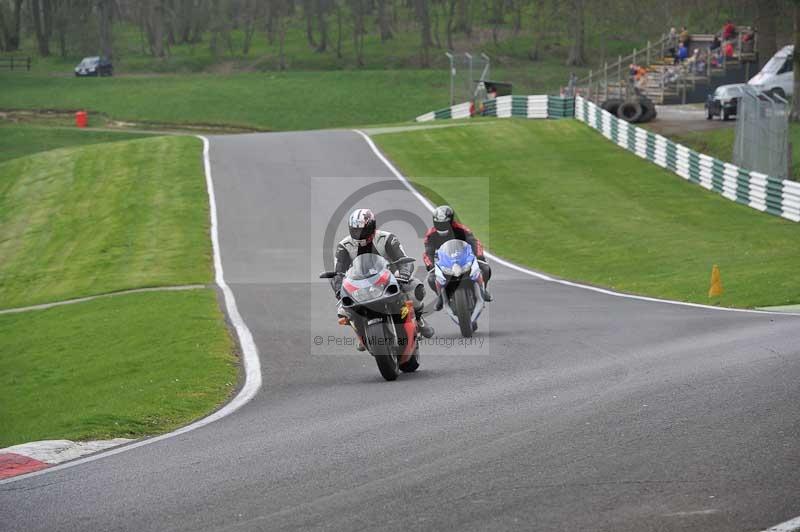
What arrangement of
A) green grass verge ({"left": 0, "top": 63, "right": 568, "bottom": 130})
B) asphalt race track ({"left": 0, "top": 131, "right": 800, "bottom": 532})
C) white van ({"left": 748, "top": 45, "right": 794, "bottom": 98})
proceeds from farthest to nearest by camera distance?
green grass verge ({"left": 0, "top": 63, "right": 568, "bottom": 130}) < white van ({"left": 748, "top": 45, "right": 794, "bottom": 98}) < asphalt race track ({"left": 0, "top": 131, "right": 800, "bottom": 532})

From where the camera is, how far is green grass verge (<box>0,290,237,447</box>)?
11.3m

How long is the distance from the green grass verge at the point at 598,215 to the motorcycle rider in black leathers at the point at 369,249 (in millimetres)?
8788

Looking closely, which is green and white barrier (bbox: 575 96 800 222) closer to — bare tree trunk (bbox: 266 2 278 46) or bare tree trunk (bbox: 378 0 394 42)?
bare tree trunk (bbox: 378 0 394 42)

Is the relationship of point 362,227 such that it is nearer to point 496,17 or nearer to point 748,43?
point 748,43

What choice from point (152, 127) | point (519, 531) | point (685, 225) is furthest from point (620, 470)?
point (152, 127)

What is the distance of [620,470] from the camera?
24.7 ft

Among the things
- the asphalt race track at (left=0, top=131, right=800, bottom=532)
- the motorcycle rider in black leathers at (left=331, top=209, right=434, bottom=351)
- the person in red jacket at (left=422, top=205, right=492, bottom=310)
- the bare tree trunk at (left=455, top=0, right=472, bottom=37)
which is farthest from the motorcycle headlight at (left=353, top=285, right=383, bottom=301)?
the bare tree trunk at (left=455, top=0, right=472, bottom=37)

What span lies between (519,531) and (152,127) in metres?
→ 62.5

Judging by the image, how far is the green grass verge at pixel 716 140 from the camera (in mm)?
37469

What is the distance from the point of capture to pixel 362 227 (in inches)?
468

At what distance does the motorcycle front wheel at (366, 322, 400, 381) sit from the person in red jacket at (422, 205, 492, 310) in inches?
124

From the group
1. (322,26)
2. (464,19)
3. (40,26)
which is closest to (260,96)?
(322,26)

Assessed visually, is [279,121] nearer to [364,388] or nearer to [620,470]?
[364,388]

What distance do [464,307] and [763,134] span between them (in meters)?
19.6
